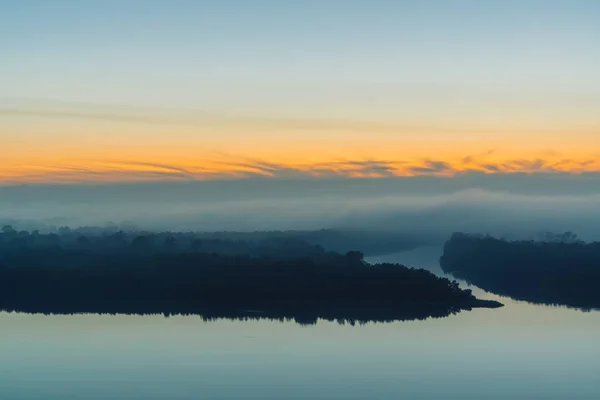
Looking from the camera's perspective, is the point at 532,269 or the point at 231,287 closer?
the point at 231,287

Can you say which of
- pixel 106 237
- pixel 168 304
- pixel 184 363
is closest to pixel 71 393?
pixel 184 363

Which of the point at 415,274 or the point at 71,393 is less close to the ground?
the point at 415,274

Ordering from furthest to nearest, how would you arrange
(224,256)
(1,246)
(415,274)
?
(1,246) < (224,256) < (415,274)

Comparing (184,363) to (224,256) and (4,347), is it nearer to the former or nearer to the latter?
(4,347)

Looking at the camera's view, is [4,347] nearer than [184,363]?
No
